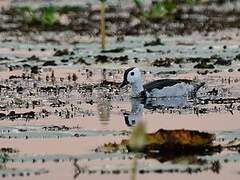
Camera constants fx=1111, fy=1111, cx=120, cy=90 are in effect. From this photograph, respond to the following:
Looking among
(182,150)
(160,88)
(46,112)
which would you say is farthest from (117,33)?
(182,150)

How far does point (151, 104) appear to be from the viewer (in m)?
15.1

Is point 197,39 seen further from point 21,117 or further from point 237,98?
point 21,117

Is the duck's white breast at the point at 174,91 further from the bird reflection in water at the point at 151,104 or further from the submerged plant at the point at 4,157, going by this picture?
the submerged plant at the point at 4,157

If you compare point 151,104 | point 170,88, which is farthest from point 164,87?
point 151,104

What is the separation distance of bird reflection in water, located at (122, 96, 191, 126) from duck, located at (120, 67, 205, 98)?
86mm

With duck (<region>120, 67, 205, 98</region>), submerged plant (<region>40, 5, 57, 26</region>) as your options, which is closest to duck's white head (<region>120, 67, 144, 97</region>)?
duck (<region>120, 67, 205, 98</region>)

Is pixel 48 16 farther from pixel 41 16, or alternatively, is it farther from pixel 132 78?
pixel 132 78

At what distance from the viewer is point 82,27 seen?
2662 cm

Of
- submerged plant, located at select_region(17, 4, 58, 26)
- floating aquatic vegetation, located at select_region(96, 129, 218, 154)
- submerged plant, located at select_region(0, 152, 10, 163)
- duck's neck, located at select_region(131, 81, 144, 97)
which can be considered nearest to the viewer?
submerged plant, located at select_region(0, 152, 10, 163)

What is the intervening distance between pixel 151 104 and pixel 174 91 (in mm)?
701

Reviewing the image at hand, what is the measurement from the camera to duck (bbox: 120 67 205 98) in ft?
51.0

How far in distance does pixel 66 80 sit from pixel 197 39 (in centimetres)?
611

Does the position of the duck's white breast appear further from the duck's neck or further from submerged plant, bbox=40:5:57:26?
submerged plant, bbox=40:5:57:26

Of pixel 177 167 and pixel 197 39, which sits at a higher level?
pixel 197 39
